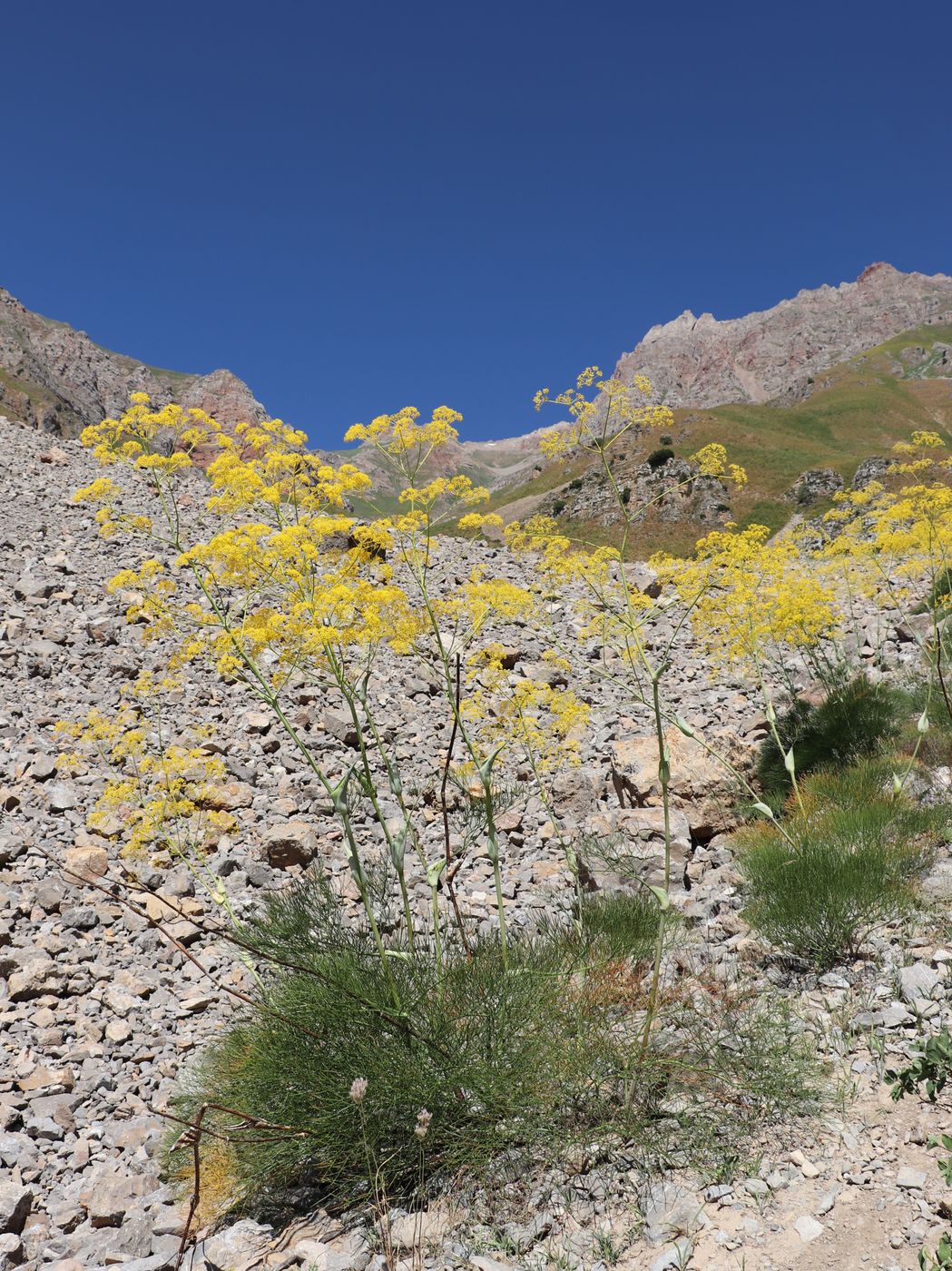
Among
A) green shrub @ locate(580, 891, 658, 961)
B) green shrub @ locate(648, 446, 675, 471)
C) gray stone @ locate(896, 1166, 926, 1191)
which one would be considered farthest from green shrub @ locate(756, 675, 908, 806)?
green shrub @ locate(648, 446, 675, 471)

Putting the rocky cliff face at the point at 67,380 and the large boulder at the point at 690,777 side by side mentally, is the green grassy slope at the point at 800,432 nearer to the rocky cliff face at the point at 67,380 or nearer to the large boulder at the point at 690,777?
the rocky cliff face at the point at 67,380

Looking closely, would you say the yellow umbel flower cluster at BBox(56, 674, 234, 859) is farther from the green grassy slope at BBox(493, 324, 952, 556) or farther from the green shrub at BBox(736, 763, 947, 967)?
the green grassy slope at BBox(493, 324, 952, 556)

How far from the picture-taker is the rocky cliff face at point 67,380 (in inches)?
3622

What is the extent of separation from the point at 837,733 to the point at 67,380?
559 ft

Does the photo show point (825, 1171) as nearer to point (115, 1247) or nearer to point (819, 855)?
point (819, 855)

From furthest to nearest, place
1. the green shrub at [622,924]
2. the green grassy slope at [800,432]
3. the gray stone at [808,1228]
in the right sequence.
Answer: the green grassy slope at [800,432] → the green shrub at [622,924] → the gray stone at [808,1228]

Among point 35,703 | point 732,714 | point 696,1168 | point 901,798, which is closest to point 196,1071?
point 696,1168

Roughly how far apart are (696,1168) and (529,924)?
4.35m

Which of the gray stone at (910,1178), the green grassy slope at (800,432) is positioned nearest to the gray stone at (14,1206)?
the gray stone at (910,1178)

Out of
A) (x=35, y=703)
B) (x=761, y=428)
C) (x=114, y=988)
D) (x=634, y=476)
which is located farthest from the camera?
(x=761, y=428)

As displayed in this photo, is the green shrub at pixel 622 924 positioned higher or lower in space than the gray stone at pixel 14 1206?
higher

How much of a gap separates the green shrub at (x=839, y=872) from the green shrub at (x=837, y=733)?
203 cm

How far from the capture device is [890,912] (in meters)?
5.44

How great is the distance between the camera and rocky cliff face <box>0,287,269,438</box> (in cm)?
9200
